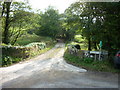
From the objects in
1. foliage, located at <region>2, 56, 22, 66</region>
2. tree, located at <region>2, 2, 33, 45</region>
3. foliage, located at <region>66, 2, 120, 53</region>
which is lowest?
foliage, located at <region>2, 56, 22, 66</region>

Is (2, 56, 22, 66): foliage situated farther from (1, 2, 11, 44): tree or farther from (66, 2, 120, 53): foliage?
(66, 2, 120, 53): foliage

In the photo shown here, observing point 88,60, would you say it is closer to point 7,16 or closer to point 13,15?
point 13,15

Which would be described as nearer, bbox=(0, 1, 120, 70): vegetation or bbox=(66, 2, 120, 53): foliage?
bbox=(66, 2, 120, 53): foliage

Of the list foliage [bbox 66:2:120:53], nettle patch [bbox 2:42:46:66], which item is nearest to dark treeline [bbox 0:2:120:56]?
foliage [bbox 66:2:120:53]

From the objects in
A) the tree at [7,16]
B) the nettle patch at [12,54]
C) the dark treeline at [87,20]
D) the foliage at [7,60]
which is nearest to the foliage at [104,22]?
Answer: the dark treeline at [87,20]

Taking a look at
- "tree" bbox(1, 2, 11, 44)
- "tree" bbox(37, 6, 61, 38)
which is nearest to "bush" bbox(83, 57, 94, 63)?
"tree" bbox(1, 2, 11, 44)

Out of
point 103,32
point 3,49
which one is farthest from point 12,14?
point 103,32

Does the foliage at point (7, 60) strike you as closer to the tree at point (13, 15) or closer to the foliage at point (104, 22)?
the tree at point (13, 15)

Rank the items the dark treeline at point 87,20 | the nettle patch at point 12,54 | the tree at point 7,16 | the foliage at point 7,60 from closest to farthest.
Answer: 1. the dark treeline at point 87,20
2. the foliage at point 7,60
3. the nettle patch at point 12,54
4. the tree at point 7,16

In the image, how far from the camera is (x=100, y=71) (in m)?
6.86

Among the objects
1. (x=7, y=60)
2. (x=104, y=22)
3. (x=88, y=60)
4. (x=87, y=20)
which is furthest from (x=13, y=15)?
(x=104, y=22)

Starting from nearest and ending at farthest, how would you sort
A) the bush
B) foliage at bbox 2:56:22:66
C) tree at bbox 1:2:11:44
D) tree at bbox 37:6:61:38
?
the bush → foliage at bbox 2:56:22:66 → tree at bbox 1:2:11:44 → tree at bbox 37:6:61:38

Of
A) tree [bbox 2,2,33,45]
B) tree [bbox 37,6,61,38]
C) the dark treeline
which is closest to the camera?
the dark treeline

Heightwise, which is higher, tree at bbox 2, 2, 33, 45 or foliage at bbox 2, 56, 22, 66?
tree at bbox 2, 2, 33, 45
